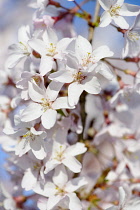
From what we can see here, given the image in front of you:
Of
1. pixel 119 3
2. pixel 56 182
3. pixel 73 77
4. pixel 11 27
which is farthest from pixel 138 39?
pixel 11 27

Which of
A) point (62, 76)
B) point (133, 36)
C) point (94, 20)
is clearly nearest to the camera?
point (62, 76)

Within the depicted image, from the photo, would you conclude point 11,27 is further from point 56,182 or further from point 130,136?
point 56,182

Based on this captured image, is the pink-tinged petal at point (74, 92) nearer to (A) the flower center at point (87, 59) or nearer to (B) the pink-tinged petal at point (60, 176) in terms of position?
(A) the flower center at point (87, 59)

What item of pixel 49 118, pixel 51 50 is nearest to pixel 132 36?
pixel 51 50

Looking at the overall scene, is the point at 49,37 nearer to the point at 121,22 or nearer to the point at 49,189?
the point at 121,22

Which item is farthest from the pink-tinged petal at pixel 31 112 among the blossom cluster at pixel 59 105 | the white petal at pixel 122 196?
the white petal at pixel 122 196

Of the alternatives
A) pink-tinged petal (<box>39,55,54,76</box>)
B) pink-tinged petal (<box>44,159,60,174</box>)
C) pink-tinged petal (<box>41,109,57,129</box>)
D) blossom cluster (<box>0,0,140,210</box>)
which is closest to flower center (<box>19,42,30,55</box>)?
blossom cluster (<box>0,0,140,210</box>)
